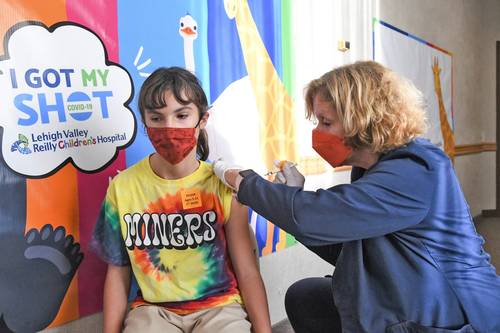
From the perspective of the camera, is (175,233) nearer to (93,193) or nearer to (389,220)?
(93,193)

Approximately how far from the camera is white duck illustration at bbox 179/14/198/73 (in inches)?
71.3

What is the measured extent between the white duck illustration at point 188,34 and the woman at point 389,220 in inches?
26.8

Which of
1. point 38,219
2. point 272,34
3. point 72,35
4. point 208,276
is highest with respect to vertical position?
point 272,34

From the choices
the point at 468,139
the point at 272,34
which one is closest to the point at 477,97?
the point at 468,139

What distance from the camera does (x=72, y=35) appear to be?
1.44m

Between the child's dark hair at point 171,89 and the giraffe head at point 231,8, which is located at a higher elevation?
the giraffe head at point 231,8

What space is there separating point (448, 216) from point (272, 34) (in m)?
1.37

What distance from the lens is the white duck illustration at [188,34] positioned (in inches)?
71.3

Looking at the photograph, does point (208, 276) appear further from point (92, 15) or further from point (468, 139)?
point (468, 139)

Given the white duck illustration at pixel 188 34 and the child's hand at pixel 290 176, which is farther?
the white duck illustration at pixel 188 34

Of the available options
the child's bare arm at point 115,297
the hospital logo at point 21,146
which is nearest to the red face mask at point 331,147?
the child's bare arm at point 115,297

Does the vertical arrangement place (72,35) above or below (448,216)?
above

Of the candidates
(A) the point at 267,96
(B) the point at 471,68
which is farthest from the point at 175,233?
(B) the point at 471,68

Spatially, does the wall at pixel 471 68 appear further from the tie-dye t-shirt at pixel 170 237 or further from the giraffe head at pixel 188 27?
the tie-dye t-shirt at pixel 170 237
